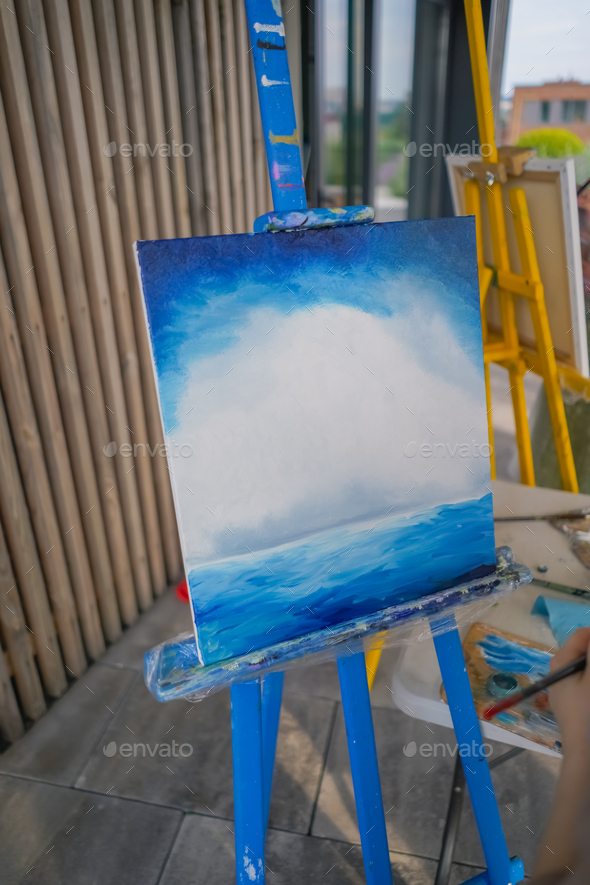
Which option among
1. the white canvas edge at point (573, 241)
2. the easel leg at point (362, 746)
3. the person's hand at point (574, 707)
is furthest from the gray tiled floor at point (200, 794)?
the white canvas edge at point (573, 241)

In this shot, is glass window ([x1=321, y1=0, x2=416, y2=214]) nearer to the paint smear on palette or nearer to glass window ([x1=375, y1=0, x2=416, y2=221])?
glass window ([x1=375, y1=0, x2=416, y2=221])

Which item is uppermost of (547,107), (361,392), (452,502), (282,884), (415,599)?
(547,107)

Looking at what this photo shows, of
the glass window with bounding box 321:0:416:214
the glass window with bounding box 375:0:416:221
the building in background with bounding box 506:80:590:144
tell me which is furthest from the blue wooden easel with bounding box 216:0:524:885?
the building in background with bounding box 506:80:590:144

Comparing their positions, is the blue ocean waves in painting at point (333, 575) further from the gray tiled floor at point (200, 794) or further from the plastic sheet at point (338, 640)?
the gray tiled floor at point (200, 794)

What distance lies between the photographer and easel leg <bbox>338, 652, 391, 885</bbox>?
0.91 meters

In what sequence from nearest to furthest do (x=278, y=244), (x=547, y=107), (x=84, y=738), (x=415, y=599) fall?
(x=278, y=244)
(x=415, y=599)
(x=84, y=738)
(x=547, y=107)

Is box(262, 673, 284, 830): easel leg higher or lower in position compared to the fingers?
lower

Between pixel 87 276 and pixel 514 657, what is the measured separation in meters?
1.38

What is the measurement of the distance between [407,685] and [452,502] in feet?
1.15

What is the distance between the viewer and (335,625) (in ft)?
2.81

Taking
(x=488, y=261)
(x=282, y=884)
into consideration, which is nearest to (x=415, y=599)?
(x=282, y=884)

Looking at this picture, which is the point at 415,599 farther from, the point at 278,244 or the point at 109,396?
the point at 109,396

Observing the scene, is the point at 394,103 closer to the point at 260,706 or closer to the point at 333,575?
the point at 333,575

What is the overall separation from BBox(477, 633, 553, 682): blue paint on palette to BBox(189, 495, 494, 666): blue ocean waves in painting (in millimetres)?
212
